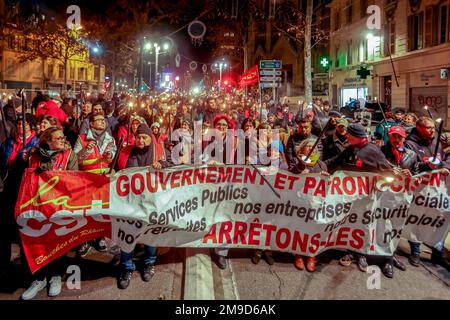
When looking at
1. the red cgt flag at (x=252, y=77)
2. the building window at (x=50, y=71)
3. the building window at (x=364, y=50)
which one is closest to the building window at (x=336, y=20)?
the building window at (x=364, y=50)

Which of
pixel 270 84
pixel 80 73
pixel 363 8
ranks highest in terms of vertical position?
pixel 363 8

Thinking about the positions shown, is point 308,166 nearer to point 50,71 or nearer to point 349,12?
point 349,12

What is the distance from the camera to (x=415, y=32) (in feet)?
84.3

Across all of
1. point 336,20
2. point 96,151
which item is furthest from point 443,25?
point 96,151

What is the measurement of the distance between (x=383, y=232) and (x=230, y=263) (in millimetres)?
1937

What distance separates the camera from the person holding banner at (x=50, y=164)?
14.8 ft

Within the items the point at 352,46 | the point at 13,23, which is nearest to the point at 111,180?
the point at 352,46

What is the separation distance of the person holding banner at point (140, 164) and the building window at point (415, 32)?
2424cm

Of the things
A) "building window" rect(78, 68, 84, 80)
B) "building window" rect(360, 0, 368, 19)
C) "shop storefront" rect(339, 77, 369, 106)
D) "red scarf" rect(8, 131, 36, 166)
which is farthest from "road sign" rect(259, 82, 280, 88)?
"building window" rect(78, 68, 84, 80)

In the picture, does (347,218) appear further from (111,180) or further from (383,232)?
(111,180)

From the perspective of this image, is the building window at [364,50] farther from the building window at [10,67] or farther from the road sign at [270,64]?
the building window at [10,67]

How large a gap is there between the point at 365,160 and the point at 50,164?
3731 mm

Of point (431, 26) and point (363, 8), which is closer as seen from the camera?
point (431, 26)
